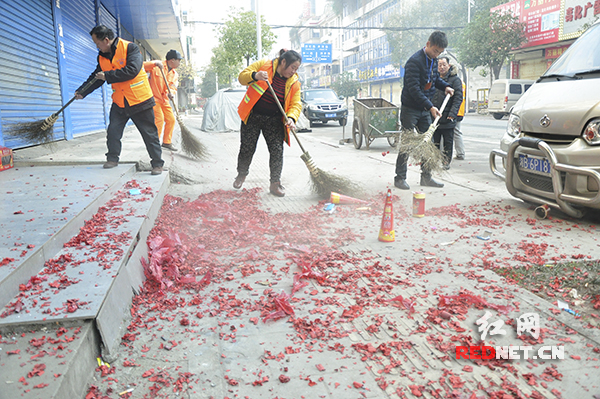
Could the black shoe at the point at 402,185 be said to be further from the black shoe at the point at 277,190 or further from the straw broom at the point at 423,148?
the black shoe at the point at 277,190

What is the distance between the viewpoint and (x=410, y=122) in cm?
629

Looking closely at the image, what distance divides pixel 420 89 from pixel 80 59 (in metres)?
8.68

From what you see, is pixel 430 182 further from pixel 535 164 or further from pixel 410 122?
pixel 535 164

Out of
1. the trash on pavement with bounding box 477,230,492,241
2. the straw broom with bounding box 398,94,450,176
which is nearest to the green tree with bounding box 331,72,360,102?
the straw broom with bounding box 398,94,450,176

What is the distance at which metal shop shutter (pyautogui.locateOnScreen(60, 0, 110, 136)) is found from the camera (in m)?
10.1

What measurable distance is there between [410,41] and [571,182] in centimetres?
4619

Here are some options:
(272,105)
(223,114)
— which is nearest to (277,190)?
(272,105)

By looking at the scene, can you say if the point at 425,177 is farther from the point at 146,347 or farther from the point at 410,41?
the point at 410,41

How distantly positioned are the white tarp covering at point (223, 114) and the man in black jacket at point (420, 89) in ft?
42.4

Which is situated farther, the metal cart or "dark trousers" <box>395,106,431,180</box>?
the metal cart

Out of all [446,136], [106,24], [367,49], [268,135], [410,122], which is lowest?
[446,136]

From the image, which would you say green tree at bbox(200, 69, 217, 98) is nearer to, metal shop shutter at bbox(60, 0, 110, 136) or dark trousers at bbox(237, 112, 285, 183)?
metal shop shutter at bbox(60, 0, 110, 136)

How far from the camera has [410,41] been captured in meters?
46.9

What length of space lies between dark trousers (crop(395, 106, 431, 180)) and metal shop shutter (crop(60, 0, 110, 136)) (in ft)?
22.8
